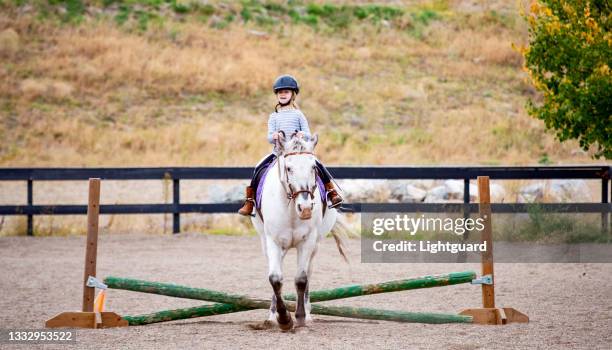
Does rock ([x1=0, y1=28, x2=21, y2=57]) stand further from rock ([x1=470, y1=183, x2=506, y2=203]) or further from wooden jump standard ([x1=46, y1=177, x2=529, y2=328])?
wooden jump standard ([x1=46, y1=177, x2=529, y2=328])

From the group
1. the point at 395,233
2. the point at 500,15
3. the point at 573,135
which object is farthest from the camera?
the point at 500,15

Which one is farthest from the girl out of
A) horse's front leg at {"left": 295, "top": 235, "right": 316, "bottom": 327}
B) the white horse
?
horse's front leg at {"left": 295, "top": 235, "right": 316, "bottom": 327}

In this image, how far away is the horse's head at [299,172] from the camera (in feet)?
25.5

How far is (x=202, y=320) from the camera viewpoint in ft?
30.7

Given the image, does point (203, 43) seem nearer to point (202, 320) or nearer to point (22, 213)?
point (22, 213)

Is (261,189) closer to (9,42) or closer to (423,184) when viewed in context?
(423,184)

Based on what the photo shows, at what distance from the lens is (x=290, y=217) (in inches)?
328

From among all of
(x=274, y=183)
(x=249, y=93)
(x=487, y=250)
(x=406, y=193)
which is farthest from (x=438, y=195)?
(x=249, y=93)

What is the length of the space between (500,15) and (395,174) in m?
36.1

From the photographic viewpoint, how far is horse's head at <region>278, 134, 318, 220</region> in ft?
25.5

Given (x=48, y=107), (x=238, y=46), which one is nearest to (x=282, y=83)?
(x=48, y=107)

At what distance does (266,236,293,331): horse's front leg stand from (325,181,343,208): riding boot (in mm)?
813

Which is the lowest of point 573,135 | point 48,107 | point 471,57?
point 573,135

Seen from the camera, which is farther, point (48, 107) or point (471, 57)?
point (471, 57)
